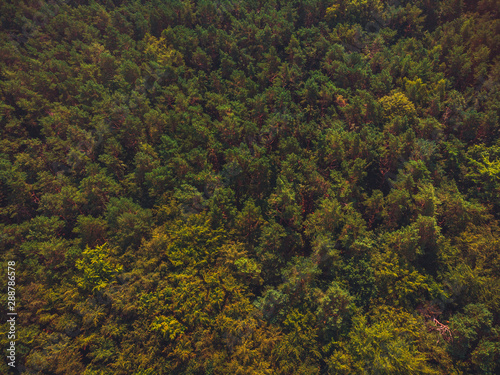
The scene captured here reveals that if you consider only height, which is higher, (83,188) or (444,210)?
(444,210)

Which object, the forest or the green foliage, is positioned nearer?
the forest

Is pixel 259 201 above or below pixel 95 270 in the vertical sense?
above

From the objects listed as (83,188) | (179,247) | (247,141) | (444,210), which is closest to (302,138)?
(247,141)

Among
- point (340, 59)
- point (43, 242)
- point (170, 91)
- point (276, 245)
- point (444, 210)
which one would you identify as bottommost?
point (43, 242)

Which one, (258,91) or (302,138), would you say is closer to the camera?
(302,138)

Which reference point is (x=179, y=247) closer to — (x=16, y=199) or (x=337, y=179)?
(x=337, y=179)

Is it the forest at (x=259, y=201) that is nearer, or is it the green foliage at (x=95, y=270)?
the forest at (x=259, y=201)

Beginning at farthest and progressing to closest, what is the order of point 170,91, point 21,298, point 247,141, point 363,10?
point 363,10 < point 170,91 < point 247,141 < point 21,298

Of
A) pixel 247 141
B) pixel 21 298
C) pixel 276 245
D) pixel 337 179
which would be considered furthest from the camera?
pixel 247 141
